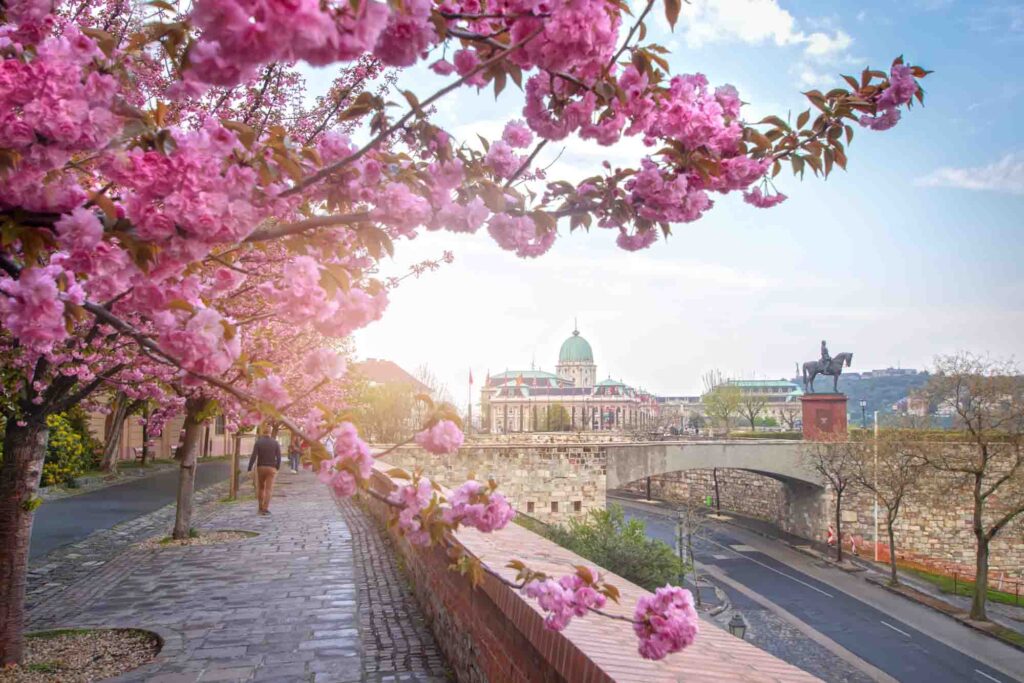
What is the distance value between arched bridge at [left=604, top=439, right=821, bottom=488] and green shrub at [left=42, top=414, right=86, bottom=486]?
20.8 meters

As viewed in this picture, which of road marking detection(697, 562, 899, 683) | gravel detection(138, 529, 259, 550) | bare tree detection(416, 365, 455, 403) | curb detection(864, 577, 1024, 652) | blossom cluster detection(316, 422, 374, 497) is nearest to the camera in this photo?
blossom cluster detection(316, 422, 374, 497)

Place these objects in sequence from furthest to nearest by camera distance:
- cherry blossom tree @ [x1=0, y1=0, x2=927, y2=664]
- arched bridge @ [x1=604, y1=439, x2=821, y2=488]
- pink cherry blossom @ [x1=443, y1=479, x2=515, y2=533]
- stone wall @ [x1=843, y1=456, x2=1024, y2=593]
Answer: stone wall @ [x1=843, y1=456, x2=1024, y2=593] → arched bridge @ [x1=604, y1=439, x2=821, y2=488] → pink cherry blossom @ [x1=443, y1=479, x2=515, y2=533] → cherry blossom tree @ [x1=0, y1=0, x2=927, y2=664]

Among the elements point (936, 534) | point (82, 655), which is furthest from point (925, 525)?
point (82, 655)

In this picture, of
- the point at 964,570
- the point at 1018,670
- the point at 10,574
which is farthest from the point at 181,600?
the point at 964,570

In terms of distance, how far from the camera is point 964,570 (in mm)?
39219

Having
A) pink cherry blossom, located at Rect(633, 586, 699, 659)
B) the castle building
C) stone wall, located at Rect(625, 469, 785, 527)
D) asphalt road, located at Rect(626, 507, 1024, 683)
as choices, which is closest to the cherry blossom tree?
pink cherry blossom, located at Rect(633, 586, 699, 659)

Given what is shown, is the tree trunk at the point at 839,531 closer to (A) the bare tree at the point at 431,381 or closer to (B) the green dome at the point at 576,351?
(A) the bare tree at the point at 431,381

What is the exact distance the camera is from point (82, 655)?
691 centimetres

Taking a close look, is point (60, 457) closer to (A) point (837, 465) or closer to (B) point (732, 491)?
(A) point (837, 465)

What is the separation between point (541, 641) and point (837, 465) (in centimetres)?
3987

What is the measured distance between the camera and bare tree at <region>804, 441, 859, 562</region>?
38.7 metres

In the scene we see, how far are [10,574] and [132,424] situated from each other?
37497mm

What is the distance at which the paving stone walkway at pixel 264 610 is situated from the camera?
6602mm

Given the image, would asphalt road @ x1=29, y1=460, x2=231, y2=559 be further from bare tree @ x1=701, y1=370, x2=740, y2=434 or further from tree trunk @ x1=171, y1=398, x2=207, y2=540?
bare tree @ x1=701, y1=370, x2=740, y2=434
